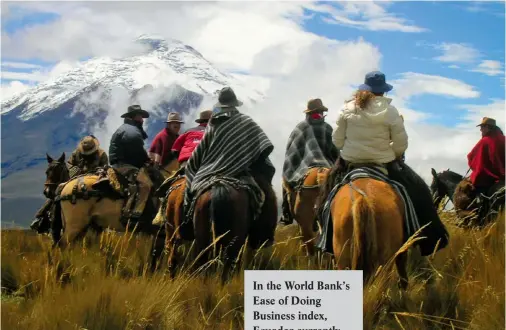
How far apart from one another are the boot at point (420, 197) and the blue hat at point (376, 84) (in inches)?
25.9

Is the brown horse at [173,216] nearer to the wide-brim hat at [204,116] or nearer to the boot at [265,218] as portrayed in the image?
the boot at [265,218]

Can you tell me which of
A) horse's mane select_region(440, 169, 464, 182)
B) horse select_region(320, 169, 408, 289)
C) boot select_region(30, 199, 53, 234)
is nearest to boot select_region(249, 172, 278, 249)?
horse select_region(320, 169, 408, 289)

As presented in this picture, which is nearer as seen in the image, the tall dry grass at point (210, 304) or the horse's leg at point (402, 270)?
the tall dry grass at point (210, 304)

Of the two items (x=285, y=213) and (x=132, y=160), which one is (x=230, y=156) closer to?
(x=132, y=160)

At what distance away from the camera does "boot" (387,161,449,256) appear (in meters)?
5.88

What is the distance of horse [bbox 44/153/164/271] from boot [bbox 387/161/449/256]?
4.19m

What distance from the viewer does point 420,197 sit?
19.3 ft

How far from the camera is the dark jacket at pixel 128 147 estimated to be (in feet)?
31.5

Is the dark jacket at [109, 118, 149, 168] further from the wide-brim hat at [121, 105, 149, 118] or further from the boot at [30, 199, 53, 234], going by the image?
the boot at [30, 199, 53, 234]

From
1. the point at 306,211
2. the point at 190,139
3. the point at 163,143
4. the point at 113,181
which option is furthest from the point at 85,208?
the point at 306,211

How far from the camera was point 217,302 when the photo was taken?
573cm

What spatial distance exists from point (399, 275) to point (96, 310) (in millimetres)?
2651

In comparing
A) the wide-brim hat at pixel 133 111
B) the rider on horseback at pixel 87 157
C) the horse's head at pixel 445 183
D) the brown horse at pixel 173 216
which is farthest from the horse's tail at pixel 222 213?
the horse's head at pixel 445 183

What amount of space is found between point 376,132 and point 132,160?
4851 millimetres
